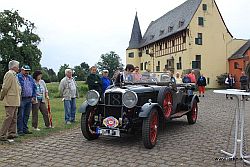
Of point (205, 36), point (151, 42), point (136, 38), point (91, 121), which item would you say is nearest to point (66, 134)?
point (91, 121)

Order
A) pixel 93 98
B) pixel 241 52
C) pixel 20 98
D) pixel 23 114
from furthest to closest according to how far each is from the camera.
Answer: pixel 241 52
pixel 23 114
pixel 20 98
pixel 93 98

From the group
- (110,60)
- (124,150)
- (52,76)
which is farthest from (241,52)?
(110,60)

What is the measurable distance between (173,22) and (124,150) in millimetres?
41418

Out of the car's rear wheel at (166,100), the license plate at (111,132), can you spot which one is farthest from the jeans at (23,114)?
the car's rear wheel at (166,100)

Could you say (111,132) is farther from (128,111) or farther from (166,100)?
(166,100)

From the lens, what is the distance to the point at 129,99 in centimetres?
666

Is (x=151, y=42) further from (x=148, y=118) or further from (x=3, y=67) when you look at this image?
(x=148, y=118)

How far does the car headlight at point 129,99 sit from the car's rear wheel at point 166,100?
93 centimetres

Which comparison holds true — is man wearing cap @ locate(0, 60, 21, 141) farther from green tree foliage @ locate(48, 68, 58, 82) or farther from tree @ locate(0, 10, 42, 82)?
green tree foliage @ locate(48, 68, 58, 82)

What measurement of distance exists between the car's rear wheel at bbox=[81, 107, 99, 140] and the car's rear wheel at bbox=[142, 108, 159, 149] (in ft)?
4.52

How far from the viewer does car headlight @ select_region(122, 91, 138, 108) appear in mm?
6594

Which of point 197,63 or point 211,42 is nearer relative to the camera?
→ point 197,63

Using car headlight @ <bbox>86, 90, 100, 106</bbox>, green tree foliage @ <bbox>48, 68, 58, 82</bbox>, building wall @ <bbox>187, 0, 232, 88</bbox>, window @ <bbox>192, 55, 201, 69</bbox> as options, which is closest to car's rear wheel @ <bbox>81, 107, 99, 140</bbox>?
car headlight @ <bbox>86, 90, 100, 106</bbox>

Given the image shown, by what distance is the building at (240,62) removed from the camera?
37.9 meters
